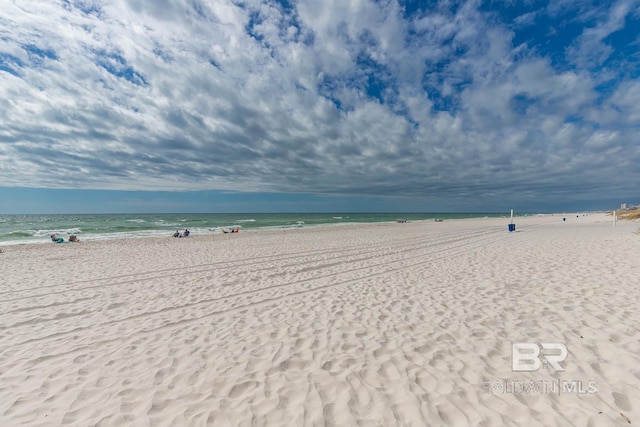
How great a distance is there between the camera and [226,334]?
488 centimetres

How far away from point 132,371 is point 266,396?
2.08 metres

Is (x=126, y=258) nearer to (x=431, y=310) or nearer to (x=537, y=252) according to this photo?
(x=431, y=310)
